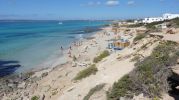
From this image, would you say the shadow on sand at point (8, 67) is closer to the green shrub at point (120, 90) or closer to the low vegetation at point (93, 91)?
the low vegetation at point (93, 91)

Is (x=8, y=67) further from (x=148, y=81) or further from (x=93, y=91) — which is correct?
(x=148, y=81)

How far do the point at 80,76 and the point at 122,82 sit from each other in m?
7.76

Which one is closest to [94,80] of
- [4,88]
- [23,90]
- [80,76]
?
Answer: [80,76]

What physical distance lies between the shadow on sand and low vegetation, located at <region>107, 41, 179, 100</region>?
2260cm

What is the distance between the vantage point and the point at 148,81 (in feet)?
39.6

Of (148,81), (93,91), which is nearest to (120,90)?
(148,81)

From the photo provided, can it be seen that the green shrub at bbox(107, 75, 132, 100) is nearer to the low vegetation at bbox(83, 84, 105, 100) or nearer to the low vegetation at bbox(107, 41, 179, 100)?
the low vegetation at bbox(107, 41, 179, 100)

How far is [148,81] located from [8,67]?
28055mm

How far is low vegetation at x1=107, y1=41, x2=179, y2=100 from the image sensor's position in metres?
11.5

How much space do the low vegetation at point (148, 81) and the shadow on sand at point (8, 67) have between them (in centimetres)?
2260

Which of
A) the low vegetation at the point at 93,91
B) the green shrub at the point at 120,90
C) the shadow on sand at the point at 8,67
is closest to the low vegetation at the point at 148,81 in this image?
the green shrub at the point at 120,90

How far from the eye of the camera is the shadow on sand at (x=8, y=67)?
33844 mm

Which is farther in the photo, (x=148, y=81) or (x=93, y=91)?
(x=93, y=91)

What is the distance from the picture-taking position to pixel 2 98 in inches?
888
